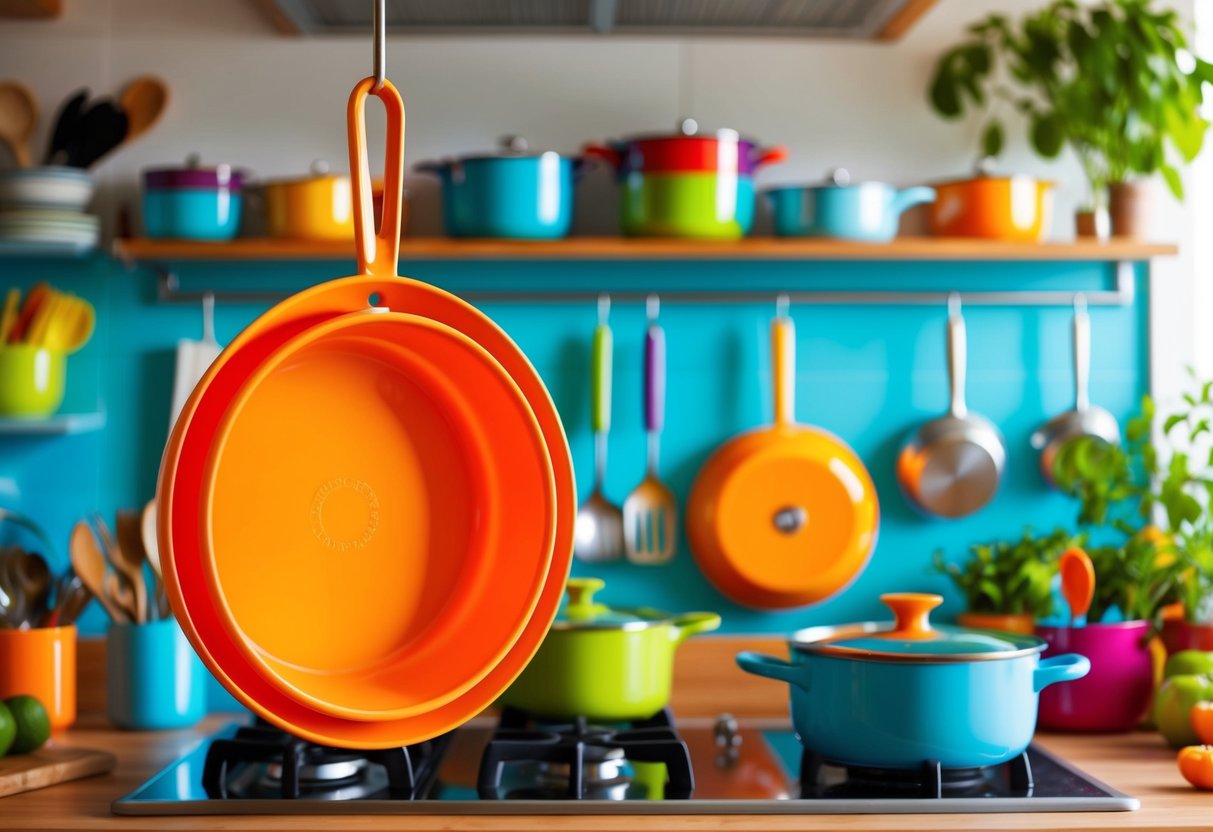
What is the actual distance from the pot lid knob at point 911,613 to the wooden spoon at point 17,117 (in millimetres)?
1208

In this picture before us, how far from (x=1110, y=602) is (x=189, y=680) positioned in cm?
107

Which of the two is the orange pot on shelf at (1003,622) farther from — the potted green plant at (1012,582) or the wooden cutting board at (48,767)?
the wooden cutting board at (48,767)

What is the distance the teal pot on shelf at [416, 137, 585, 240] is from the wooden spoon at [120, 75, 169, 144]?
1.32 ft

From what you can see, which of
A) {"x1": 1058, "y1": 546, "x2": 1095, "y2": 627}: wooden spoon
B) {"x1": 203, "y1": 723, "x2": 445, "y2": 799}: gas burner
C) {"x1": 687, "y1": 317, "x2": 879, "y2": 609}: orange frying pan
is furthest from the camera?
{"x1": 687, "y1": 317, "x2": 879, "y2": 609}: orange frying pan

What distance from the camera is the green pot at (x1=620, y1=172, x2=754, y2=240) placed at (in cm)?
161

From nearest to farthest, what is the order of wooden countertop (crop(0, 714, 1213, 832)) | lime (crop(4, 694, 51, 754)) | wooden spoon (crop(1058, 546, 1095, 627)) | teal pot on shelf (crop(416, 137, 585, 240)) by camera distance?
wooden countertop (crop(0, 714, 1213, 832)) → lime (crop(4, 694, 51, 754)) → wooden spoon (crop(1058, 546, 1095, 627)) → teal pot on shelf (crop(416, 137, 585, 240))

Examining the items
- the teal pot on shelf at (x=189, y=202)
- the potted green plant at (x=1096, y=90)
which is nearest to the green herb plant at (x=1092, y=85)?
the potted green plant at (x=1096, y=90)

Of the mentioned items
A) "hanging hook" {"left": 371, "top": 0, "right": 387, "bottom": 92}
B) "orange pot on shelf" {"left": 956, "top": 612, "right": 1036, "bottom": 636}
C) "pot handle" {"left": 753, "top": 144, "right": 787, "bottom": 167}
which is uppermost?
"pot handle" {"left": 753, "top": 144, "right": 787, "bottom": 167}

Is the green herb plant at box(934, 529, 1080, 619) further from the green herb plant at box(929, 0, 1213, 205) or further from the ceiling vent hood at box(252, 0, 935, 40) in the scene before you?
the ceiling vent hood at box(252, 0, 935, 40)

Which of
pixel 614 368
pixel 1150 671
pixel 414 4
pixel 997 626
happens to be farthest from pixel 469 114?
pixel 1150 671

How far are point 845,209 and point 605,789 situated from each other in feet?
2.48

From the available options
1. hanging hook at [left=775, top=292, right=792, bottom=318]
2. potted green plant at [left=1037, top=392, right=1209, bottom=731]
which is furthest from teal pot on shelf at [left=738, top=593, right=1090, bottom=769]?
hanging hook at [left=775, top=292, right=792, bottom=318]

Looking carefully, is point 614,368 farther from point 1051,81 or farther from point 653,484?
point 1051,81

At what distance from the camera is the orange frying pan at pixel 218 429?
2.46 feet
